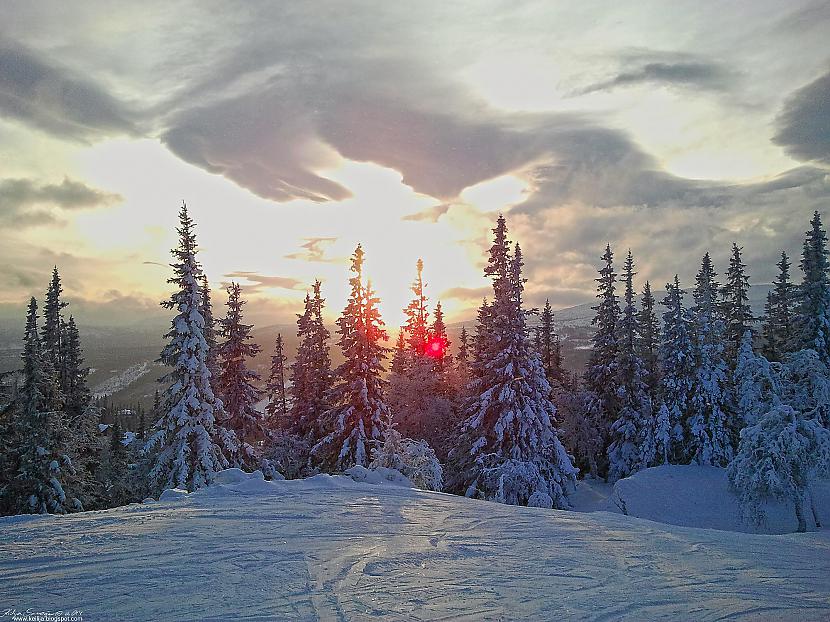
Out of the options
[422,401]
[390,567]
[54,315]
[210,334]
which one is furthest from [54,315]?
[390,567]

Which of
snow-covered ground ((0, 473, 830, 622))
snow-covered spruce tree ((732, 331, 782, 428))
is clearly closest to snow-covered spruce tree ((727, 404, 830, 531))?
snow-covered spruce tree ((732, 331, 782, 428))

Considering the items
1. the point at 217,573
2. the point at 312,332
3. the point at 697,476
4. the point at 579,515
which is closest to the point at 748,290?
the point at 697,476

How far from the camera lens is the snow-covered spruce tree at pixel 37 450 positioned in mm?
22172

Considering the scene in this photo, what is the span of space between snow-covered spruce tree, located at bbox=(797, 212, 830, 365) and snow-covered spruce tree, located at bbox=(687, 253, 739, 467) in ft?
16.3

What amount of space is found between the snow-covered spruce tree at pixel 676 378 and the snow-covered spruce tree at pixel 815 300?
6.91 m

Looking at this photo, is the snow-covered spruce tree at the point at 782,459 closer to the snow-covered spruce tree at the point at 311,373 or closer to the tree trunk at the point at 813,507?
the tree trunk at the point at 813,507

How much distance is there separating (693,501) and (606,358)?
11.6 meters

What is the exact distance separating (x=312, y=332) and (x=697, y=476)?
2733 cm

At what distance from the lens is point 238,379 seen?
30.2 metres

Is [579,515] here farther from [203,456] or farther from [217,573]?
[203,456]

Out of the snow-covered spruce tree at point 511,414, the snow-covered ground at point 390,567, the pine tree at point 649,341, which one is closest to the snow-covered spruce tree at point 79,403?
the snow-covered spruce tree at point 511,414

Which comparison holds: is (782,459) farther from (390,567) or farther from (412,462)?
(390,567)

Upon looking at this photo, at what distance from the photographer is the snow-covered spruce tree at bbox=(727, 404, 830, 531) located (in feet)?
75.2

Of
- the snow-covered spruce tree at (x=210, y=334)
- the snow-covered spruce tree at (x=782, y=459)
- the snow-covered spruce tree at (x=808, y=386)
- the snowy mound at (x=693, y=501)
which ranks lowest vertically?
the snowy mound at (x=693, y=501)
